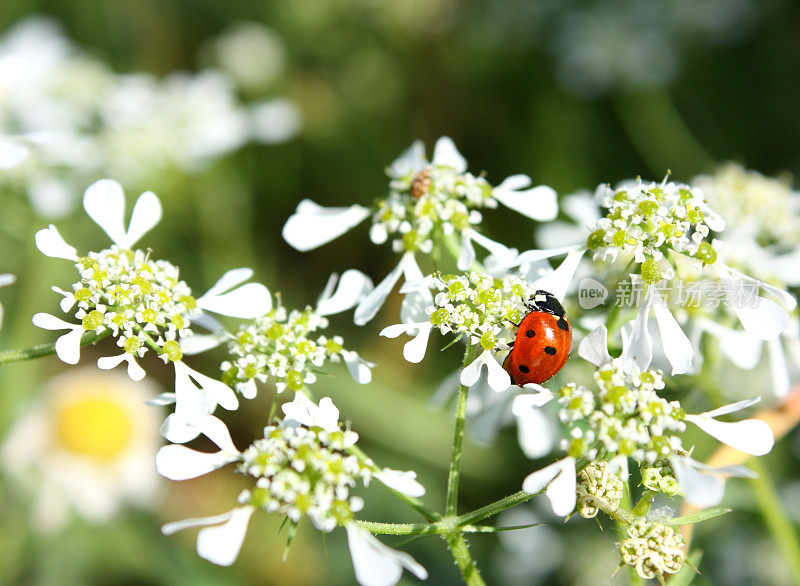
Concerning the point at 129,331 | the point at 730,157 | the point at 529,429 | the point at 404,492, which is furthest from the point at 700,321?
the point at 730,157

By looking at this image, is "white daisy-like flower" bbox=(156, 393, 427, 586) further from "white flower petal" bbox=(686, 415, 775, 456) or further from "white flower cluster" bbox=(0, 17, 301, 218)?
"white flower cluster" bbox=(0, 17, 301, 218)

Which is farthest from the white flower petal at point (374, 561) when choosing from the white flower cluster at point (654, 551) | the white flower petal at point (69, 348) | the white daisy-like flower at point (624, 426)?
the white flower petal at point (69, 348)

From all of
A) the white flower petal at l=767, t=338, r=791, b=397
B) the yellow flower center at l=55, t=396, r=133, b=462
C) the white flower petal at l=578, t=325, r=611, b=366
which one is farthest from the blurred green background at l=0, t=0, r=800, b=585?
the white flower petal at l=578, t=325, r=611, b=366

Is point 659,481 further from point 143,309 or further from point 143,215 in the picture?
point 143,215

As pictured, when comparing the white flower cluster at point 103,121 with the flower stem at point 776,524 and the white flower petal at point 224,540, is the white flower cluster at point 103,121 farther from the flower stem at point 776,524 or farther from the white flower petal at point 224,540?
the flower stem at point 776,524

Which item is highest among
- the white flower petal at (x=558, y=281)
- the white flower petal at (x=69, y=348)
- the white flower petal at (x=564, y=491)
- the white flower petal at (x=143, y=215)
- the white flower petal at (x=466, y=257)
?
the white flower petal at (x=143, y=215)

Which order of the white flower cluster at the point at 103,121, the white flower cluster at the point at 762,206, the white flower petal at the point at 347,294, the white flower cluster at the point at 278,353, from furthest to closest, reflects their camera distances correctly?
1. the white flower cluster at the point at 103,121
2. the white flower cluster at the point at 762,206
3. the white flower petal at the point at 347,294
4. the white flower cluster at the point at 278,353

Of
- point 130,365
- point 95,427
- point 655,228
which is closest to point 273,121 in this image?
point 95,427
